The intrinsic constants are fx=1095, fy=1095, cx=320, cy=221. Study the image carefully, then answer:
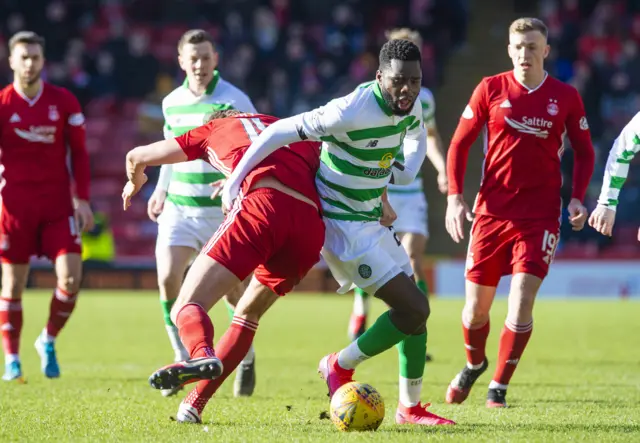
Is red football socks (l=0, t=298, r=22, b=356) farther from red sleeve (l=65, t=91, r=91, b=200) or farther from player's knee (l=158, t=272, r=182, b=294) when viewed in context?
player's knee (l=158, t=272, r=182, b=294)

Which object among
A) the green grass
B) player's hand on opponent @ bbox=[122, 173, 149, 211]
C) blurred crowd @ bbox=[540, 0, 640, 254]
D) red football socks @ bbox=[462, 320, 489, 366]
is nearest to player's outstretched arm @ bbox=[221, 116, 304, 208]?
player's hand on opponent @ bbox=[122, 173, 149, 211]

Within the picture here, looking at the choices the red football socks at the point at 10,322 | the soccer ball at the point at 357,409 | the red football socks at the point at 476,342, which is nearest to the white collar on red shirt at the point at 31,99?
the red football socks at the point at 10,322

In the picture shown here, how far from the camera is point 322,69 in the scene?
23469mm

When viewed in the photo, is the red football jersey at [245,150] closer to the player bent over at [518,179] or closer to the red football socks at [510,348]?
the player bent over at [518,179]

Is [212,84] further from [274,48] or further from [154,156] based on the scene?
[274,48]

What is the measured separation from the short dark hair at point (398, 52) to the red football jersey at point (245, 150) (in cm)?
68

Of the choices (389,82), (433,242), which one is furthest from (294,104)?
(389,82)

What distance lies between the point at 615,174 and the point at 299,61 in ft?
57.1

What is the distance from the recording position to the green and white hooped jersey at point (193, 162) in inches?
317

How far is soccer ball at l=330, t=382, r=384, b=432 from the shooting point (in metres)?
5.68

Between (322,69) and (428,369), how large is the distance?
14490 mm

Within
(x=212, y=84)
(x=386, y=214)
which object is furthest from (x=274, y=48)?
(x=386, y=214)

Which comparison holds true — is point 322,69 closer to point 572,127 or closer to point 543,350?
point 543,350

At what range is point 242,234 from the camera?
18.3 ft
